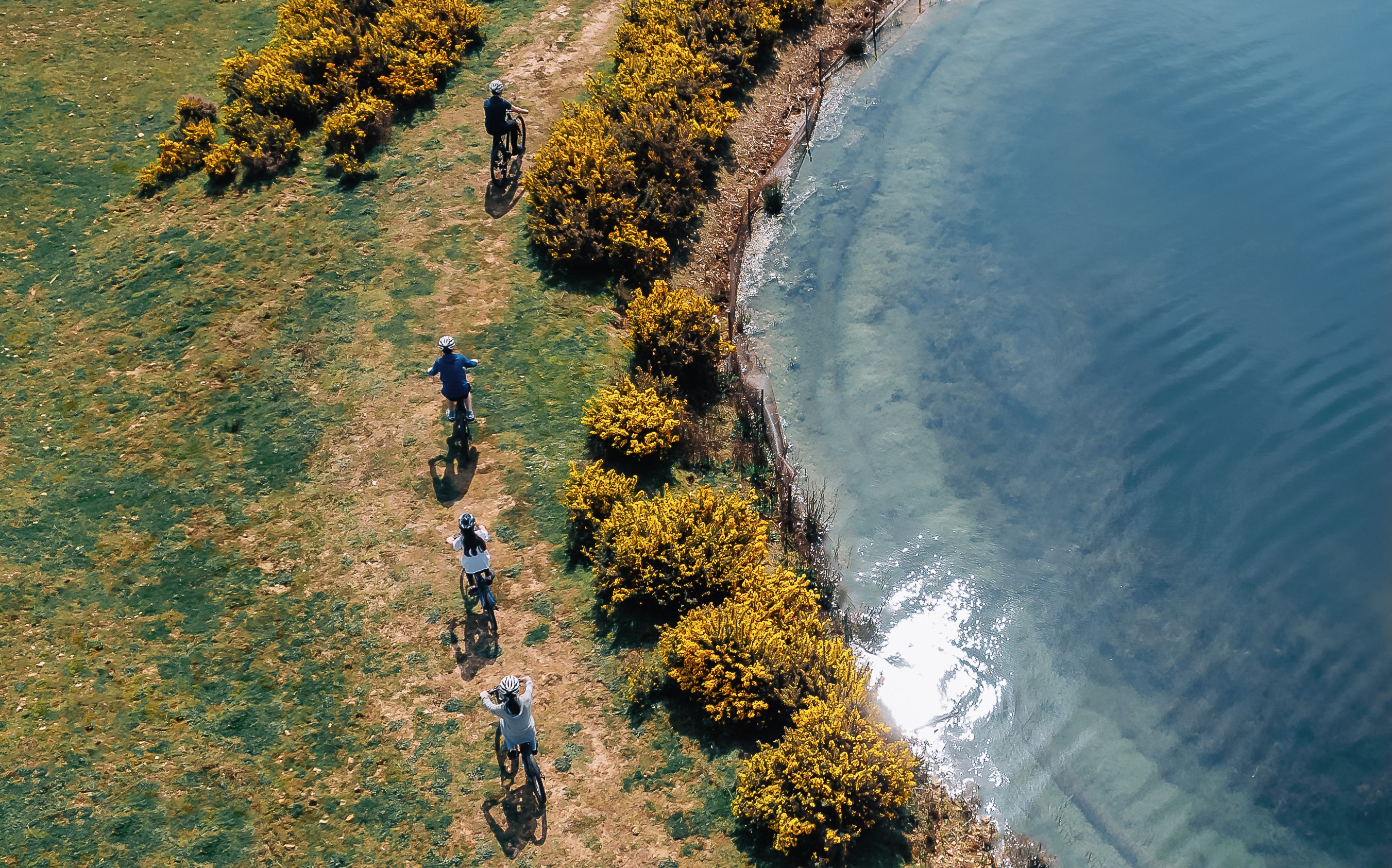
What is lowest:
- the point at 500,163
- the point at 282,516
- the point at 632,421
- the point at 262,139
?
the point at 282,516

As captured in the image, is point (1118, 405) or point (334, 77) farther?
point (334, 77)

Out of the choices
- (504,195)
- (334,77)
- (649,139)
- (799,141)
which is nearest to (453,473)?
(504,195)

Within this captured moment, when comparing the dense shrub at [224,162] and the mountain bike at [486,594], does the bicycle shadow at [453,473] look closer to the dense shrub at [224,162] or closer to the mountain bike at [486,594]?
the mountain bike at [486,594]

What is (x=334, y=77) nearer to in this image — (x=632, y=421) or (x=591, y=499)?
(x=632, y=421)

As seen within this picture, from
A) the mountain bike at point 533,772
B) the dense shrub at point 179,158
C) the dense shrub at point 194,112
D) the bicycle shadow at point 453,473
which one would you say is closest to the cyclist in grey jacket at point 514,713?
the mountain bike at point 533,772

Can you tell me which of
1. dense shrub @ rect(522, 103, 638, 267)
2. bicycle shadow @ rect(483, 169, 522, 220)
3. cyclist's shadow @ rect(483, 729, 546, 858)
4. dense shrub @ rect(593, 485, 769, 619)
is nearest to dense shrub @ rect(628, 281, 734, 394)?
dense shrub @ rect(522, 103, 638, 267)
